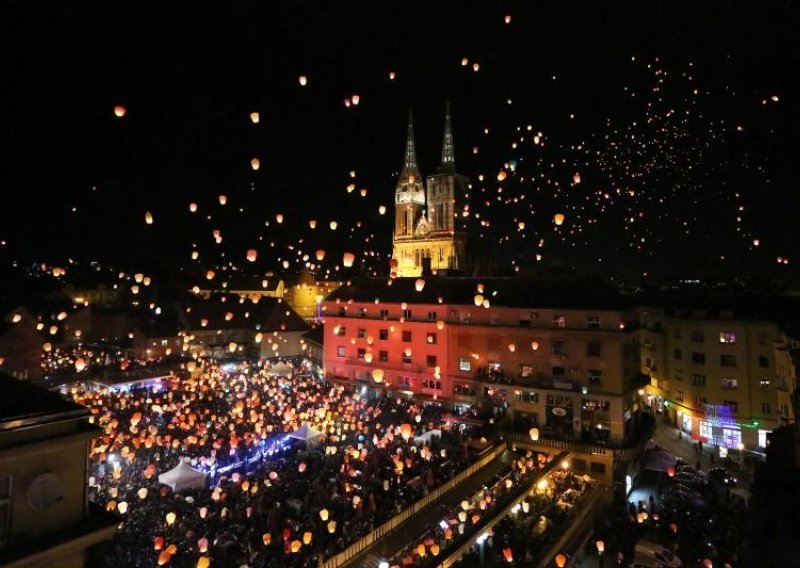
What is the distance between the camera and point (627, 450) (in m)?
22.1

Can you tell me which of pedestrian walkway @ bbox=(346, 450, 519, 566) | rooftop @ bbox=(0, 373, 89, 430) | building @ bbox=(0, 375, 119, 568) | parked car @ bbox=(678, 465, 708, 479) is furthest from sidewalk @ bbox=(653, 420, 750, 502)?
rooftop @ bbox=(0, 373, 89, 430)

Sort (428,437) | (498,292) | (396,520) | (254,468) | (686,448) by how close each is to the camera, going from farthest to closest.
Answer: (686,448), (498,292), (428,437), (254,468), (396,520)

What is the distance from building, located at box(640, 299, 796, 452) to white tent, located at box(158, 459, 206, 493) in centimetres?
2632

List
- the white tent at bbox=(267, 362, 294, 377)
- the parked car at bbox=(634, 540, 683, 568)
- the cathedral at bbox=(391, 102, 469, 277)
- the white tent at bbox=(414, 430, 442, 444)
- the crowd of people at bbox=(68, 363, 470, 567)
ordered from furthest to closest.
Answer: the cathedral at bbox=(391, 102, 469, 277) < the white tent at bbox=(267, 362, 294, 377) < the white tent at bbox=(414, 430, 442, 444) < the parked car at bbox=(634, 540, 683, 568) < the crowd of people at bbox=(68, 363, 470, 567)

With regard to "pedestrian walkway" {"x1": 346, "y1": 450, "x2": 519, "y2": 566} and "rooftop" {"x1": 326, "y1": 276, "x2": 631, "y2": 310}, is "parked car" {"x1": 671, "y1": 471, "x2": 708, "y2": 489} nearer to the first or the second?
"rooftop" {"x1": 326, "y1": 276, "x2": 631, "y2": 310}

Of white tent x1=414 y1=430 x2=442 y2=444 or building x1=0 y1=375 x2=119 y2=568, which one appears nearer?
building x1=0 y1=375 x2=119 y2=568

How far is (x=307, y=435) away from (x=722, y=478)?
796 inches

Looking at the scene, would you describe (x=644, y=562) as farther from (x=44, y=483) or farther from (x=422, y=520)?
(x=44, y=483)

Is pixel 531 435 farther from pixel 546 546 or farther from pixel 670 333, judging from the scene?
pixel 670 333

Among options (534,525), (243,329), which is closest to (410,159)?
(243,329)

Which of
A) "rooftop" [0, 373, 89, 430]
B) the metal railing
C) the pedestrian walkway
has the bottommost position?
the pedestrian walkway

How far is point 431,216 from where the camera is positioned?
74.2 meters

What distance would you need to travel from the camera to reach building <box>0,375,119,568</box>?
4.49 m

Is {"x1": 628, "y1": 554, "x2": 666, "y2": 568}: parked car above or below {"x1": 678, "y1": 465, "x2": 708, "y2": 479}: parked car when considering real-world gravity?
below
